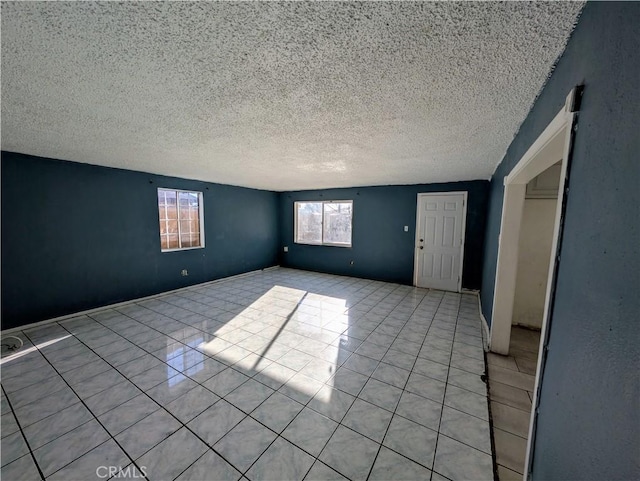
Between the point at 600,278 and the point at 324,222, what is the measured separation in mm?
5868

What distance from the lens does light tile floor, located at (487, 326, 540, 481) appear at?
1541 mm

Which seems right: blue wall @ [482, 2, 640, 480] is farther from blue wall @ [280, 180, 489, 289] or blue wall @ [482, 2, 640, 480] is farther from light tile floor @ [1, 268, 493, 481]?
blue wall @ [280, 180, 489, 289]

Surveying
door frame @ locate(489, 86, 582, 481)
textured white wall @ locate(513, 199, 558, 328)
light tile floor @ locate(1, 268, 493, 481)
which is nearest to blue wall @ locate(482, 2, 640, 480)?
door frame @ locate(489, 86, 582, 481)

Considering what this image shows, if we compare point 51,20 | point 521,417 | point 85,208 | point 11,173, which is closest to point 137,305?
point 85,208

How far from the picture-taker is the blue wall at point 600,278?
23.2 inches

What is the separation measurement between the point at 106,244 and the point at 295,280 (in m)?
3.49

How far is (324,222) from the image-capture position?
6520 mm

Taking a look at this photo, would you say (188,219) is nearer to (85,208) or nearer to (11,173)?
(85,208)

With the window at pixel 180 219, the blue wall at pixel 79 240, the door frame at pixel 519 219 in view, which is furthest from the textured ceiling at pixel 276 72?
the window at pixel 180 219

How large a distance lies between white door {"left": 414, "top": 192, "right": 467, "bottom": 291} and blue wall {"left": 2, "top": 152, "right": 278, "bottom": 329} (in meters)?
4.63

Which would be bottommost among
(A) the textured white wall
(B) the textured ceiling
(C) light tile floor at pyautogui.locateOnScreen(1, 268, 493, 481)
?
(C) light tile floor at pyautogui.locateOnScreen(1, 268, 493, 481)

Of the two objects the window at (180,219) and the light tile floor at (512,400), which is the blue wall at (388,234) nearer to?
the light tile floor at (512,400)

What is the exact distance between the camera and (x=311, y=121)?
78.1 inches

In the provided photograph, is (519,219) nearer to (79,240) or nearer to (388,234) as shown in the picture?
(388,234)
